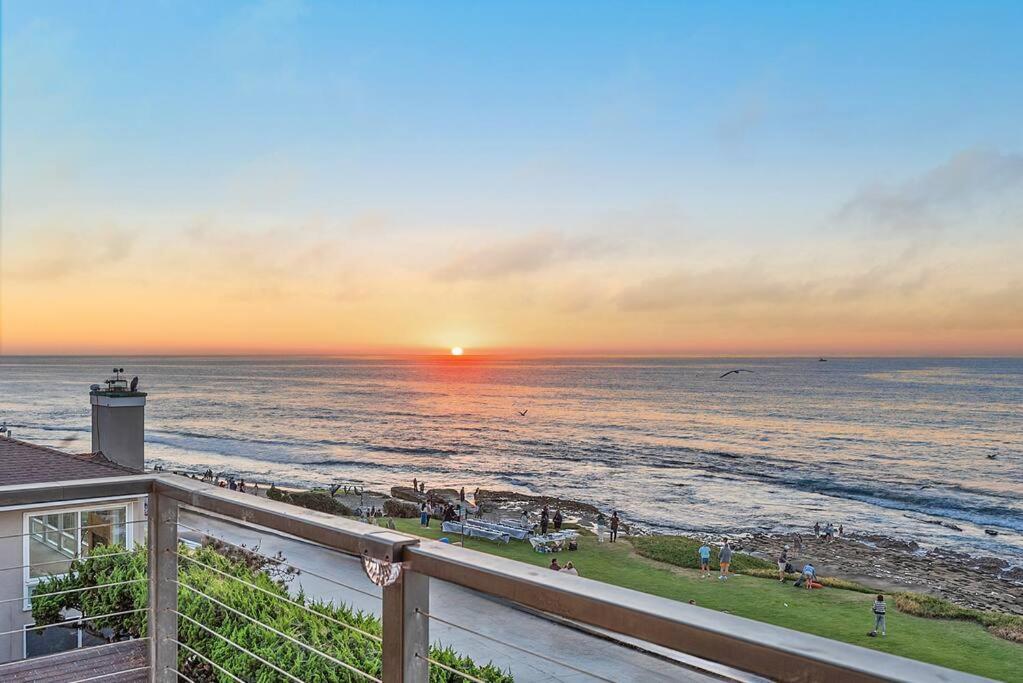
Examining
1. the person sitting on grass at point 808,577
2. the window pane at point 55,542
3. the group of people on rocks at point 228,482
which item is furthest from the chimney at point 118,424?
the person sitting on grass at point 808,577

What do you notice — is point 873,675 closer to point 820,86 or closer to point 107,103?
point 107,103

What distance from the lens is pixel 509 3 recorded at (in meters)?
19.5

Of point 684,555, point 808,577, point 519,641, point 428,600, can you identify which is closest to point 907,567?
point 808,577

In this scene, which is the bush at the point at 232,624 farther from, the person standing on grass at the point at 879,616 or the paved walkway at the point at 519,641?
the person standing on grass at the point at 879,616

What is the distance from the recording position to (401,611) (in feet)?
4.77

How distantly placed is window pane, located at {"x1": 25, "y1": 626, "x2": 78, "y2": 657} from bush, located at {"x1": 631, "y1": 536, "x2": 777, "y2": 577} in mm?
16156

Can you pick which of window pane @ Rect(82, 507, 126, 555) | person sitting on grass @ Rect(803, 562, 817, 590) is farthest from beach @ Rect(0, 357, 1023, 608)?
window pane @ Rect(82, 507, 126, 555)

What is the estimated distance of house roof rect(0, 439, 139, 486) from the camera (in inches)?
335

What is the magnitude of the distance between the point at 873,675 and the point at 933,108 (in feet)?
134

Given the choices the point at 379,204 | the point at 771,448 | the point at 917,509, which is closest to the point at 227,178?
the point at 379,204

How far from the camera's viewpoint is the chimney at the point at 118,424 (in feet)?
50.5

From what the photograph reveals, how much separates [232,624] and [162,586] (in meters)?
3.88

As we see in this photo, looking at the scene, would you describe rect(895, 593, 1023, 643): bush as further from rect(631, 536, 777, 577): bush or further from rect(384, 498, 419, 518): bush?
rect(384, 498, 419, 518): bush

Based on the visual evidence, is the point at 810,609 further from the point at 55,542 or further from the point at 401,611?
the point at 401,611
